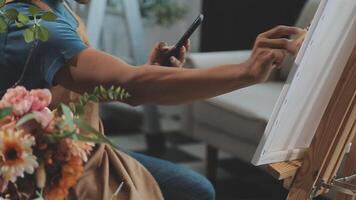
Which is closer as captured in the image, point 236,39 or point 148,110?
point 148,110

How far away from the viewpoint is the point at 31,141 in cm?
74

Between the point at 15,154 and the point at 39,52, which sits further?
the point at 39,52

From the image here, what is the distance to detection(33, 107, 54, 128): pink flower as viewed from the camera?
763 millimetres

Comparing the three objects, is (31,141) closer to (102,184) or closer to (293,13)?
(102,184)

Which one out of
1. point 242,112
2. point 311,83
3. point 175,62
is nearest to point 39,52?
point 175,62

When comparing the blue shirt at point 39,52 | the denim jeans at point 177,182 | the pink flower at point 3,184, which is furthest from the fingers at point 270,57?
the denim jeans at point 177,182

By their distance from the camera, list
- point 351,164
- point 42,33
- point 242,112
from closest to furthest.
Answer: point 42,33, point 351,164, point 242,112

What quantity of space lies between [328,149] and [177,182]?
1.44 feet

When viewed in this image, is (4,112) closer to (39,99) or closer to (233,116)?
(39,99)

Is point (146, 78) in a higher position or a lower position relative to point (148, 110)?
higher

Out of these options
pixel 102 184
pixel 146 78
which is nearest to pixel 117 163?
pixel 102 184

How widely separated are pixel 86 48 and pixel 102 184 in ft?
0.83

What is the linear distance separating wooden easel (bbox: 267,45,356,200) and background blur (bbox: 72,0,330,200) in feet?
4.12

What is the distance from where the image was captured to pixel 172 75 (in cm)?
94
